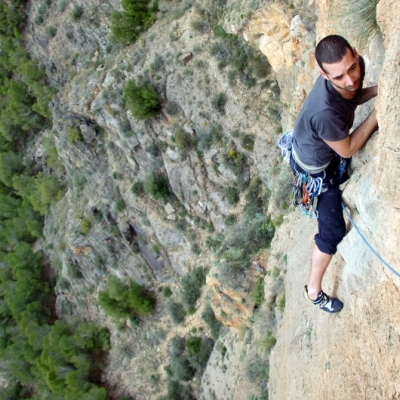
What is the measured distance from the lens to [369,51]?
583 centimetres

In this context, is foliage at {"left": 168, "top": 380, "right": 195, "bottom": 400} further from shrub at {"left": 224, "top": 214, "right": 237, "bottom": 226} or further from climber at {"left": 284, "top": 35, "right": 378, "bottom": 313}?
climber at {"left": 284, "top": 35, "right": 378, "bottom": 313}

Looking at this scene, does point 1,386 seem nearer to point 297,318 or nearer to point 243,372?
point 243,372

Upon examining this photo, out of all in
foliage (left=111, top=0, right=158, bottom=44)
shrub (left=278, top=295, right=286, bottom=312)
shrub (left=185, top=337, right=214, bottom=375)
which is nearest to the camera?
shrub (left=278, top=295, right=286, bottom=312)

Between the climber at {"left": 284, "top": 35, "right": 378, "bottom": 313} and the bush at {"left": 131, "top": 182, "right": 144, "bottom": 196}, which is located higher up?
the climber at {"left": 284, "top": 35, "right": 378, "bottom": 313}

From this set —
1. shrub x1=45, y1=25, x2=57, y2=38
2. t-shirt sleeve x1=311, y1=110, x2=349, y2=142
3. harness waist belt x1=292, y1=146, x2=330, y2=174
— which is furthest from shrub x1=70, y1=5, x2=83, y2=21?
t-shirt sleeve x1=311, y1=110, x2=349, y2=142

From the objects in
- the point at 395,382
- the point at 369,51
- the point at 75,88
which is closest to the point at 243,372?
the point at 395,382

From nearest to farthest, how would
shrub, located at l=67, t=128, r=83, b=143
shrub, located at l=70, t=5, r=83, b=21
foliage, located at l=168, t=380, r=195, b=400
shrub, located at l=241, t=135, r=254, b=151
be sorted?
shrub, located at l=241, t=135, r=254, b=151 → foliage, located at l=168, t=380, r=195, b=400 → shrub, located at l=67, t=128, r=83, b=143 → shrub, located at l=70, t=5, r=83, b=21

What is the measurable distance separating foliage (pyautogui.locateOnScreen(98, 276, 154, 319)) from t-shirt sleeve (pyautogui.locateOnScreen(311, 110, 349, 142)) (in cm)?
1880

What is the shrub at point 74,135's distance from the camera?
22.6m

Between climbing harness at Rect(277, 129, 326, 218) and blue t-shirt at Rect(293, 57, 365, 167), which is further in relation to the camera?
climbing harness at Rect(277, 129, 326, 218)

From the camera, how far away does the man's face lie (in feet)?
12.4

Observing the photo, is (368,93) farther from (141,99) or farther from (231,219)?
(141,99)

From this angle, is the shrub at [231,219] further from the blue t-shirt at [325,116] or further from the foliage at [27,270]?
the blue t-shirt at [325,116]

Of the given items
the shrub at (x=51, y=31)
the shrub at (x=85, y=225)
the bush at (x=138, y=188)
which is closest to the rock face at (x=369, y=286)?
the bush at (x=138, y=188)
